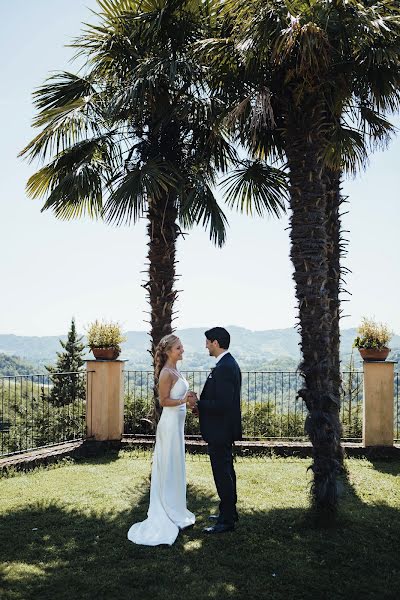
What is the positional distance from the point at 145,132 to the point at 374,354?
5352 mm

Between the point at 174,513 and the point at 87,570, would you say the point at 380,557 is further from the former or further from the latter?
the point at 87,570

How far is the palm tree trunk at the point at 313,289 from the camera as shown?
625 cm

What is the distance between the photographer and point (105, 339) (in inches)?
441

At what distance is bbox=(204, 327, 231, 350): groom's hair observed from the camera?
5980mm

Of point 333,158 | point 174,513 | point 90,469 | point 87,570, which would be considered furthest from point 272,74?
point 90,469

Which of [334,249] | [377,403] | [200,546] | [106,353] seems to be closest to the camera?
[200,546]

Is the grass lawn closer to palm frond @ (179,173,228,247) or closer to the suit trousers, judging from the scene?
the suit trousers

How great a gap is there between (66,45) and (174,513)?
643 cm

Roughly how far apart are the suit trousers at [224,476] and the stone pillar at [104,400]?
17.2 ft

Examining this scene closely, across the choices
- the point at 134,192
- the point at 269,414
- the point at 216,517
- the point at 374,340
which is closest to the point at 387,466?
the point at 374,340

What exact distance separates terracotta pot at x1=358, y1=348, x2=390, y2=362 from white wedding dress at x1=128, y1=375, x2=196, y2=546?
534cm

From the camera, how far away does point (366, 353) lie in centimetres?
1062

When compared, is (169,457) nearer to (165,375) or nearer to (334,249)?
(165,375)

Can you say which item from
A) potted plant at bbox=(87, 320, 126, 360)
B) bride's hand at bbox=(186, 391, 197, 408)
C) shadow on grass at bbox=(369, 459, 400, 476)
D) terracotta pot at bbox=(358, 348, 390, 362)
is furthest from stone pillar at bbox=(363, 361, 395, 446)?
bride's hand at bbox=(186, 391, 197, 408)
